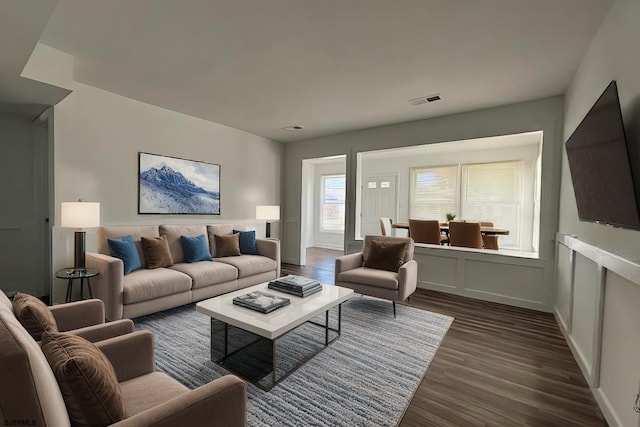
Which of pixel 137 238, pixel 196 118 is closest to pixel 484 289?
pixel 137 238

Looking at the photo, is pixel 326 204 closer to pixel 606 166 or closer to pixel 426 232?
pixel 426 232

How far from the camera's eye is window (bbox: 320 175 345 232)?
8024mm

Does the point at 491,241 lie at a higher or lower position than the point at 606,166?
lower

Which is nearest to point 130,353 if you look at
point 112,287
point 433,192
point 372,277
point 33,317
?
point 33,317

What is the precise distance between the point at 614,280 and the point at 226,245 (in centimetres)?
393

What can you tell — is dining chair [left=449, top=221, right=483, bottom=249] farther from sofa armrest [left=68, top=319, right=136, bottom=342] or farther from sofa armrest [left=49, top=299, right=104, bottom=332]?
sofa armrest [left=49, top=299, right=104, bottom=332]

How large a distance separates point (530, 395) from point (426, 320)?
1220 mm

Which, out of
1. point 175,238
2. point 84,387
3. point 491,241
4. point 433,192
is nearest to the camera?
point 84,387

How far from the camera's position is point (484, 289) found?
152 inches

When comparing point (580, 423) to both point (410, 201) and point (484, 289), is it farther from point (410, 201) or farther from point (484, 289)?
point (410, 201)

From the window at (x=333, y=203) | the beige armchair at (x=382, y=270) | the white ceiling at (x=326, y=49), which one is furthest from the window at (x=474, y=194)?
the beige armchair at (x=382, y=270)

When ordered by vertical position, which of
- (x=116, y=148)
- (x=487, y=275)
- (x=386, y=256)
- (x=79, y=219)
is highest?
(x=116, y=148)

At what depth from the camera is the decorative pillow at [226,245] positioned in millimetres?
4141

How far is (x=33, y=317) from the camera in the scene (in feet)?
4.03
